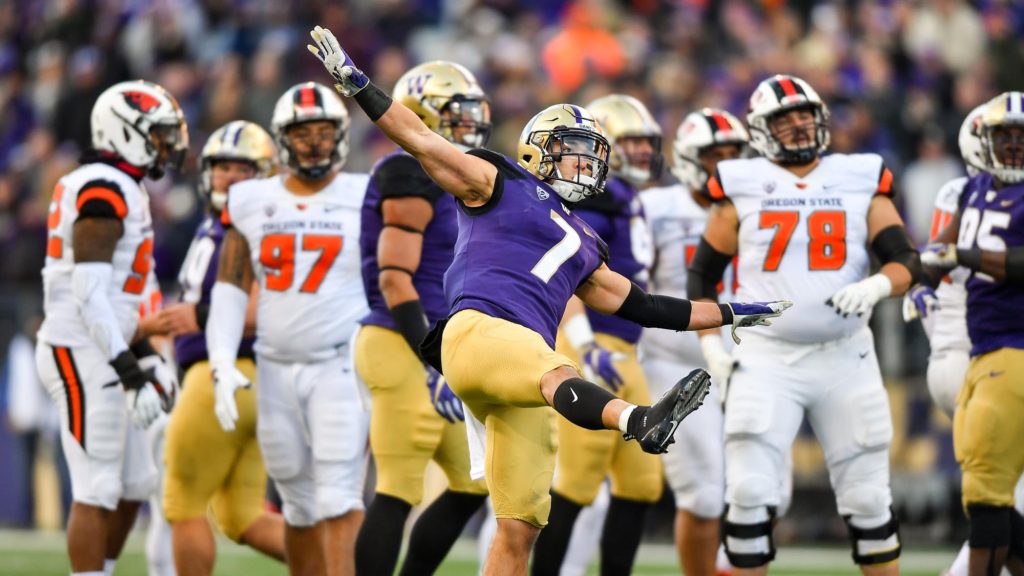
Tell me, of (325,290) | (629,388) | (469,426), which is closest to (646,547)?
(629,388)

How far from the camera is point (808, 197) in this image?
691 centimetres

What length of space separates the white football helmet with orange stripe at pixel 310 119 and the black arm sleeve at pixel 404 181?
607mm

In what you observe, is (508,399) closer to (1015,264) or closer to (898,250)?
(898,250)

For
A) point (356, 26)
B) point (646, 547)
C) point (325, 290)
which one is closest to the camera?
point (325, 290)

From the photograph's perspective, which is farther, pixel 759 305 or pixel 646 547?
pixel 646 547

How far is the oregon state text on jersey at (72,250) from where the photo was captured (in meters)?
7.31

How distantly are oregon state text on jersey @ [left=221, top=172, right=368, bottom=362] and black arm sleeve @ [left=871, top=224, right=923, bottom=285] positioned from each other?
2.35 meters

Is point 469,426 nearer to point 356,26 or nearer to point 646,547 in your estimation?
point 646,547

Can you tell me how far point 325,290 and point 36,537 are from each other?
237 inches

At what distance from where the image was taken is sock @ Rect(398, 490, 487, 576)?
6.71m

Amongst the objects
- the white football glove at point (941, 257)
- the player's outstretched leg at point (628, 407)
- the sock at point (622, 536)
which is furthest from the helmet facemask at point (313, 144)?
the white football glove at point (941, 257)

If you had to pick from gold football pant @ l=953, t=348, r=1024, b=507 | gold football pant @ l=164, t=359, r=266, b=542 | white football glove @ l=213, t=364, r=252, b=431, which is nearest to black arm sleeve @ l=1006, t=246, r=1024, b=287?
gold football pant @ l=953, t=348, r=1024, b=507

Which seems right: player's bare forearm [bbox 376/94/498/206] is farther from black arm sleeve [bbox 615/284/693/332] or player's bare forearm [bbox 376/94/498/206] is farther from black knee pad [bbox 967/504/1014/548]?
black knee pad [bbox 967/504/1014/548]

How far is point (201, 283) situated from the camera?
26.6ft
